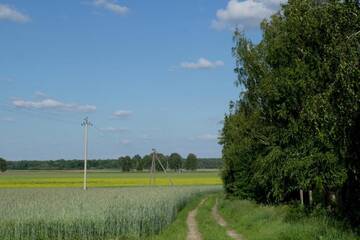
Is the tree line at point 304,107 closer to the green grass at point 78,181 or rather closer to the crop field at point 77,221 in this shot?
the crop field at point 77,221

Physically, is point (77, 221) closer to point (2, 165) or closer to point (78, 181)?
point (78, 181)

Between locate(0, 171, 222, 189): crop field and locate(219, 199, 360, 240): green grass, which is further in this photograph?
locate(0, 171, 222, 189): crop field

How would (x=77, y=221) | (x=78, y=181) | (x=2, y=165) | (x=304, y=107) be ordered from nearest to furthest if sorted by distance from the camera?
(x=304, y=107) → (x=77, y=221) → (x=78, y=181) → (x=2, y=165)

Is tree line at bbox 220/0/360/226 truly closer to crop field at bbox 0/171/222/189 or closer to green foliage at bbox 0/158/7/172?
crop field at bbox 0/171/222/189

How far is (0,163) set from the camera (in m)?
151

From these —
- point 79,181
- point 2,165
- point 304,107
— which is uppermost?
point 2,165

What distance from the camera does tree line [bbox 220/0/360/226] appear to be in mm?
12844

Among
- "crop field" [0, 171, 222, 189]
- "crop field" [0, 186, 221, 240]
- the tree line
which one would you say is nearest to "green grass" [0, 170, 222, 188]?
"crop field" [0, 171, 222, 189]

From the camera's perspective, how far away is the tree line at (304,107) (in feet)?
42.1

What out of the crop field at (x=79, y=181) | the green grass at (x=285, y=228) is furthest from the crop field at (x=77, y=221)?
the crop field at (x=79, y=181)

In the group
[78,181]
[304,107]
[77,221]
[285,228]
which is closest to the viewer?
[304,107]

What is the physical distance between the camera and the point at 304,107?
1457 cm

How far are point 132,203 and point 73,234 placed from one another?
5.35 metres

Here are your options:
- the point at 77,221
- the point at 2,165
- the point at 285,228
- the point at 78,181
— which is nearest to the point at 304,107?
the point at 285,228
